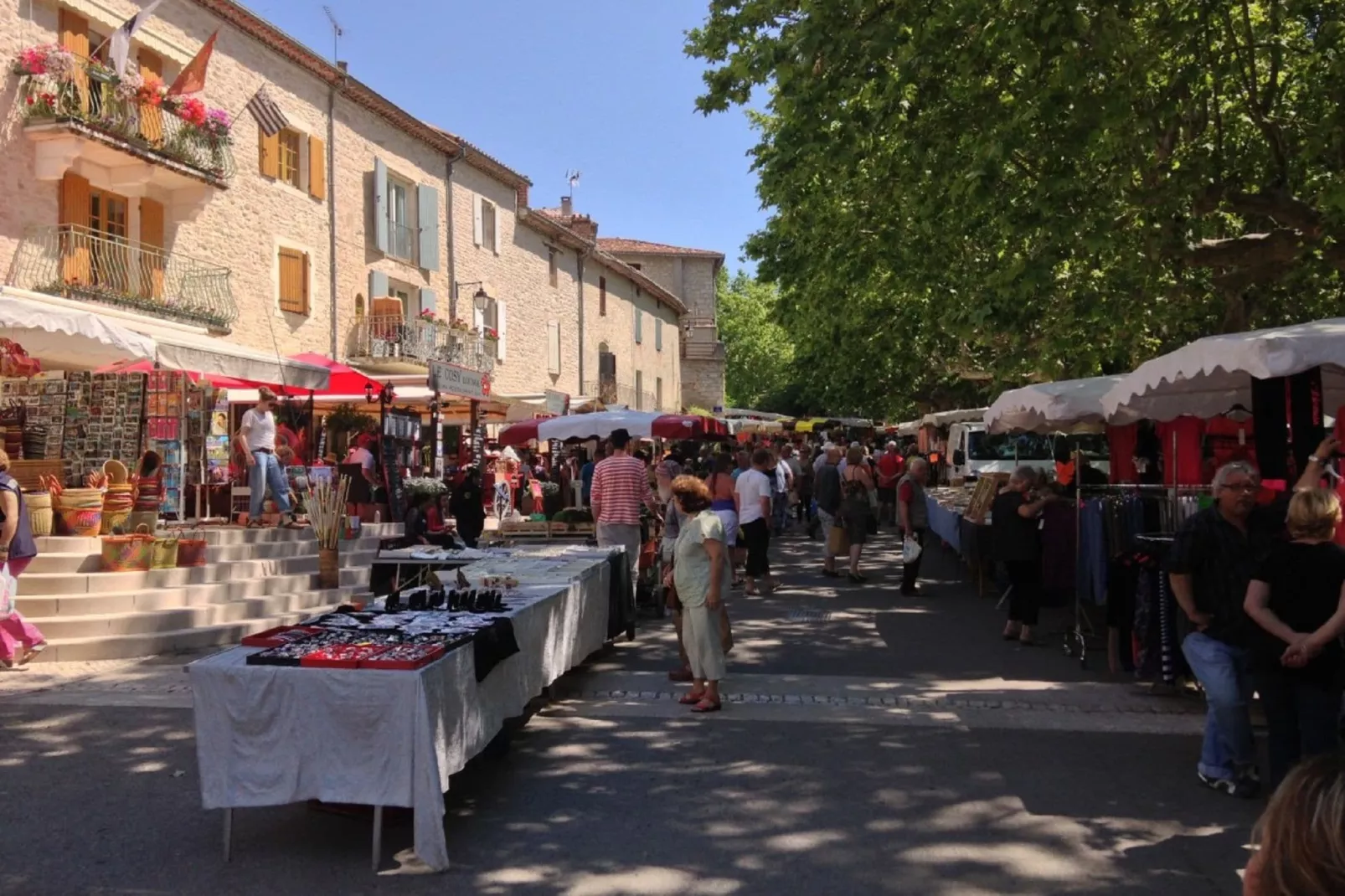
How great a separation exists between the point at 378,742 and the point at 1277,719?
3.96 meters

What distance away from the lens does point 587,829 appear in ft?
15.5

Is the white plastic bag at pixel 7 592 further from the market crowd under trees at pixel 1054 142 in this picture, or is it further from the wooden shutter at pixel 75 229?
the wooden shutter at pixel 75 229

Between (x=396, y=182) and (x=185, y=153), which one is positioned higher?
(x=396, y=182)

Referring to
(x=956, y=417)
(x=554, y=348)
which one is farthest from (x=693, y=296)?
(x=956, y=417)

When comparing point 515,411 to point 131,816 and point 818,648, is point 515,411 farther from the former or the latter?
point 131,816

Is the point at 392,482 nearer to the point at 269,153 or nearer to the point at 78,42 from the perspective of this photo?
the point at 78,42

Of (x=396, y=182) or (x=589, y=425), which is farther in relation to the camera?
(x=396, y=182)

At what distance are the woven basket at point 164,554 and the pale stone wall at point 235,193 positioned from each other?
7362mm

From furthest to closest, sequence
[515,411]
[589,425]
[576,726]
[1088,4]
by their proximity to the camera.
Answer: [515,411], [589,425], [1088,4], [576,726]

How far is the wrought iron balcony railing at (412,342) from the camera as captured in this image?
22.4 meters

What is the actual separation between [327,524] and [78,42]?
9694 mm

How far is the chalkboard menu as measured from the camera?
50.5 feet

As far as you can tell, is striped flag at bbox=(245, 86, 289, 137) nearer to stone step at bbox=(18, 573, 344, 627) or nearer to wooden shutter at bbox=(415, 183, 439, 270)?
wooden shutter at bbox=(415, 183, 439, 270)

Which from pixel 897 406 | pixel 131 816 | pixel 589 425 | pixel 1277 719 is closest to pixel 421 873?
pixel 131 816
